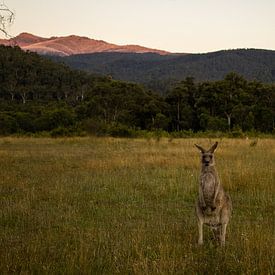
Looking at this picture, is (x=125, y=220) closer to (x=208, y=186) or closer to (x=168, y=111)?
(x=208, y=186)

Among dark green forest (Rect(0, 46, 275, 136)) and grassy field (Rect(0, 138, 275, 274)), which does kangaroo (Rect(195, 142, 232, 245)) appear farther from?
dark green forest (Rect(0, 46, 275, 136))

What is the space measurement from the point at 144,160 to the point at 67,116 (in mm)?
31788

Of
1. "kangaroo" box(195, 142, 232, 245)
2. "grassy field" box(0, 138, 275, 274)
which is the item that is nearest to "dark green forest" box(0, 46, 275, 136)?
"grassy field" box(0, 138, 275, 274)

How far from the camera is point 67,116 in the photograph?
49406 millimetres

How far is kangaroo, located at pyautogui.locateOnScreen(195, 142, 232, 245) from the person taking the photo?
663 cm

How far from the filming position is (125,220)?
9086mm

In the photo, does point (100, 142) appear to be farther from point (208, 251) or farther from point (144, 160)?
point (208, 251)

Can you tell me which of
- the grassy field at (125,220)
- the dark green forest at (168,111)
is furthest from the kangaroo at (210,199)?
the dark green forest at (168,111)

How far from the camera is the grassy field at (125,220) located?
239 inches

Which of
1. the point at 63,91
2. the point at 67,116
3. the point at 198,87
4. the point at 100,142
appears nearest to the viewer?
the point at 100,142

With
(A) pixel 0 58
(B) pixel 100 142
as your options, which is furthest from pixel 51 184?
(A) pixel 0 58

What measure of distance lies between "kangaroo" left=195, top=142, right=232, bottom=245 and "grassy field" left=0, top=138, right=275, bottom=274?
0.36 m

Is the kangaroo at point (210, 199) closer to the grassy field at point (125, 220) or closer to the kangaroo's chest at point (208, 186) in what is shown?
the kangaroo's chest at point (208, 186)

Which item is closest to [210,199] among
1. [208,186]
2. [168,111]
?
[208,186]
